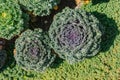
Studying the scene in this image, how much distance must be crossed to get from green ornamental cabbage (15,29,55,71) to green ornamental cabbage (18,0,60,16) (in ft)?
0.98

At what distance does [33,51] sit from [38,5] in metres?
0.63

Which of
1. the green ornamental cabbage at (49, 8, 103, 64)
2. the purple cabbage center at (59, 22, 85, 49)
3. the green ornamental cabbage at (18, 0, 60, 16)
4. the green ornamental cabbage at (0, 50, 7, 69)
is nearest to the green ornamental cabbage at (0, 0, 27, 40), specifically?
the green ornamental cabbage at (18, 0, 60, 16)

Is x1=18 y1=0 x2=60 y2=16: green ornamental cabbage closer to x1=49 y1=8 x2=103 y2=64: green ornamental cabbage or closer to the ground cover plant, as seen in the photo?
x1=49 y1=8 x2=103 y2=64: green ornamental cabbage

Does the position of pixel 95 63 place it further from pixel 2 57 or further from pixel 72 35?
pixel 2 57

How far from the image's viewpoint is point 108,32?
5242mm

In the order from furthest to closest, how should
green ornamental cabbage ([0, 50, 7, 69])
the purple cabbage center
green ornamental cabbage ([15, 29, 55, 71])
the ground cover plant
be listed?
the ground cover plant
green ornamental cabbage ([0, 50, 7, 69])
green ornamental cabbage ([15, 29, 55, 71])
the purple cabbage center

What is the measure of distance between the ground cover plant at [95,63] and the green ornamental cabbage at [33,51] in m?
0.34

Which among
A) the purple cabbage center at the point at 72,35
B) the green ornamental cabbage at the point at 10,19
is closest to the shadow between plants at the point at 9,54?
the green ornamental cabbage at the point at 10,19

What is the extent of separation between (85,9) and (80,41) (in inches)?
30.6

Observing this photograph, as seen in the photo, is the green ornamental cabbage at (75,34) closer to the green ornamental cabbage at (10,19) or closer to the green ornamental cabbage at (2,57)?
the green ornamental cabbage at (10,19)

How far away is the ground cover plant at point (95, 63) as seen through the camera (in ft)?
17.0

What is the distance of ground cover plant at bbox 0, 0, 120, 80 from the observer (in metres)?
5.17

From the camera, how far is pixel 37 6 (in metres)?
4.83

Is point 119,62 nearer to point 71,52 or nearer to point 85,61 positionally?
point 85,61
